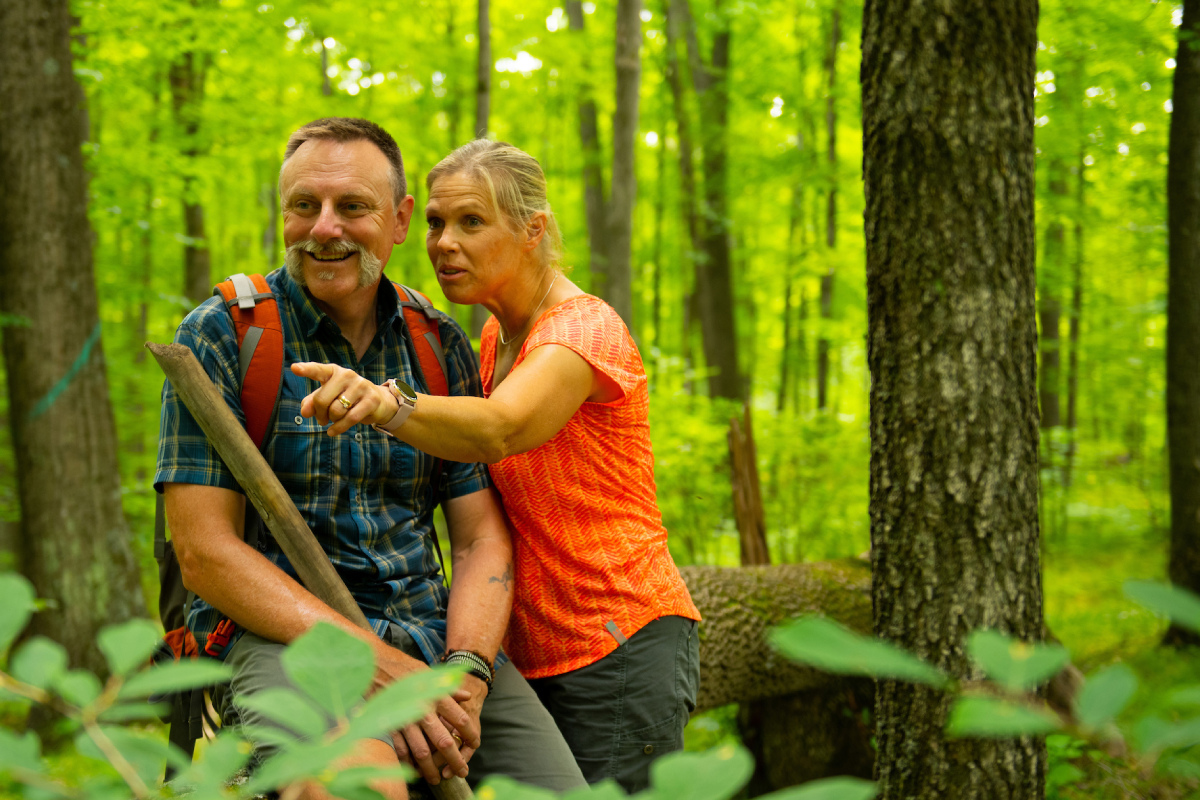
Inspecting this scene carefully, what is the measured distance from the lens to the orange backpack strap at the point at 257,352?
205 centimetres

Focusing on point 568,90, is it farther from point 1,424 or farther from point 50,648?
point 50,648

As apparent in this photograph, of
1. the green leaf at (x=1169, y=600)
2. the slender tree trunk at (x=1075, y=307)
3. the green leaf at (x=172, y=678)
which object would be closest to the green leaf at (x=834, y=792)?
the green leaf at (x=1169, y=600)

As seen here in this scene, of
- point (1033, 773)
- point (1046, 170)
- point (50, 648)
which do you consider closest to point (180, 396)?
point (50, 648)

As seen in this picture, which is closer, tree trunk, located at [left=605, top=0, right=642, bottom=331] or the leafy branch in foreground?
the leafy branch in foreground

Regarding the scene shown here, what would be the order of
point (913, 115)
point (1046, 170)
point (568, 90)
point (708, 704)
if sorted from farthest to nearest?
1. point (568, 90)
2. point (1046, 170)
3. point (708, 704)
4. point (913, 115)

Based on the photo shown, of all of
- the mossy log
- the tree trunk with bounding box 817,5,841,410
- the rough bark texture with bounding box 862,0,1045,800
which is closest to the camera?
the rough bark texture with bounding box 862,0,1045,800

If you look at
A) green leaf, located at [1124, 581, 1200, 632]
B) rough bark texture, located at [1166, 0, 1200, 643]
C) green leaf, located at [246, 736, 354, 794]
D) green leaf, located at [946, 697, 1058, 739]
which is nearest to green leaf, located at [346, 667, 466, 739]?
green leaf, located at [246, 736, 354, 794]

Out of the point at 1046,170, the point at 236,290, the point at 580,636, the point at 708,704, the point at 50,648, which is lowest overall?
the point at 708,704

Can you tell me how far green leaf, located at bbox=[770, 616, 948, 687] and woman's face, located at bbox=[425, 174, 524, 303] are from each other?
75.3 inches

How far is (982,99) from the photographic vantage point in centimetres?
246

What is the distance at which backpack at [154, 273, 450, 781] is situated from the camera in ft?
6.73

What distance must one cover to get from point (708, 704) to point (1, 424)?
8967mm

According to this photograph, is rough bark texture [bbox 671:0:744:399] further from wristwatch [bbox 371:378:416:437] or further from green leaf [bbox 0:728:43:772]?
green leaf [bbox 0:728:43:772]

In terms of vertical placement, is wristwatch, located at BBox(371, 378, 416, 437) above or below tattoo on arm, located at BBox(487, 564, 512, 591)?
above
